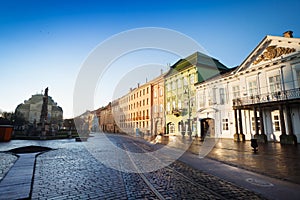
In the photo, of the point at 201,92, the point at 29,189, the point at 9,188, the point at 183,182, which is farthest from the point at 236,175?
the point at 201,92

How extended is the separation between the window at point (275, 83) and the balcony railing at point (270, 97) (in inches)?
29.3

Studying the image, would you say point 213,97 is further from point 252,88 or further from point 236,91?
point 252,88

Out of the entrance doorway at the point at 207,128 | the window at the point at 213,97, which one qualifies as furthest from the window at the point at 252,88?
the entrance doorway at the point at 207,128

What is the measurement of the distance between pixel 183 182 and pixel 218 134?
22.3 metres

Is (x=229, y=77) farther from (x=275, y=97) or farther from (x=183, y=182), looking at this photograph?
(x=183, y=182)

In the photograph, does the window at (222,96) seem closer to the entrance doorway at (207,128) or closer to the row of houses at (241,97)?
the row of houses at (241,97)

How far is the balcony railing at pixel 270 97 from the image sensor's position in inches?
695

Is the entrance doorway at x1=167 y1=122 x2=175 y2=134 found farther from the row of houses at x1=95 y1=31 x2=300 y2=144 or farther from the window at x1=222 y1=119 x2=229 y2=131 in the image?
the window at x1=222 y1=119 x2=229 y2=131

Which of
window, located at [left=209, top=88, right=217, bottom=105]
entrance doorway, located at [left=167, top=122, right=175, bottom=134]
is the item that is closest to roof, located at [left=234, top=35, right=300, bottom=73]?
window, located at [left=209, top=88, right=217, bottom=105]

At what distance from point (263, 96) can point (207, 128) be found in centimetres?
1008

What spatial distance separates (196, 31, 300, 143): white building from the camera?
1803cm

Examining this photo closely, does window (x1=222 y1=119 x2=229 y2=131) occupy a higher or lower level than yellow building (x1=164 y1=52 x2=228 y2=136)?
lower

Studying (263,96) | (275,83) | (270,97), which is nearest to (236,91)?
(263,96)

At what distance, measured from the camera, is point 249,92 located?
2233cm
